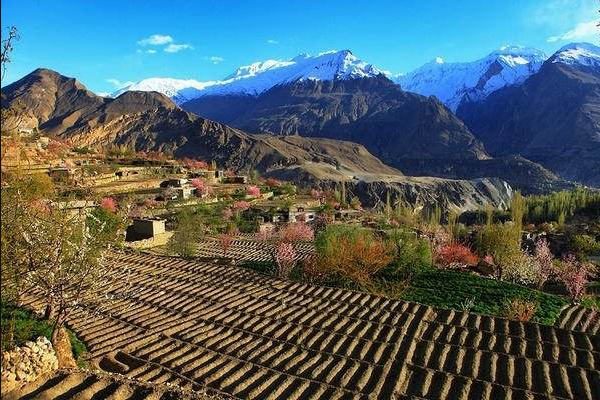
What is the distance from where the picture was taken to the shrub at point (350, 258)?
1623cm

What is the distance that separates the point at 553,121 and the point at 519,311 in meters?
149

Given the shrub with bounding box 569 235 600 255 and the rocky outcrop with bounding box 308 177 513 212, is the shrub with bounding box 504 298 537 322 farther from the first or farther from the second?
the rocky outcrop with bounding box 308 177 513 212

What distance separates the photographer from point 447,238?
29594mm

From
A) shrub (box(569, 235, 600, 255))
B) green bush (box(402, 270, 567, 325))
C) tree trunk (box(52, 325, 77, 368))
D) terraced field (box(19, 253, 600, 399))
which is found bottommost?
shrub (box(569, 235, 600, 255))

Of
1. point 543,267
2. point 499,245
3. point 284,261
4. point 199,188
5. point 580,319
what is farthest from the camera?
point 199,188

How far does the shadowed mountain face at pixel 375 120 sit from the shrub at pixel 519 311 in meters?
116

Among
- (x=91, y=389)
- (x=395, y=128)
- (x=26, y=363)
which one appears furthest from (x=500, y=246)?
(x=395, y=128)

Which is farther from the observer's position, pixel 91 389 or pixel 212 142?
pixel 212 142

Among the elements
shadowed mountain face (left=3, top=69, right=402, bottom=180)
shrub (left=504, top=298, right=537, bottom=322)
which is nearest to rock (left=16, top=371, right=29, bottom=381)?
shrub (left=504, top=298, right=537, bottom=322)

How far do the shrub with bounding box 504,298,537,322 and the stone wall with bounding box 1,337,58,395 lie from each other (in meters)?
10.7

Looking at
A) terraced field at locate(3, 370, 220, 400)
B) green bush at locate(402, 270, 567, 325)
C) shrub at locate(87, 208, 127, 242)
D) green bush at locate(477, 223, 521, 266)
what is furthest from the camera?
green bush at locate(477, 223, 521, 266)

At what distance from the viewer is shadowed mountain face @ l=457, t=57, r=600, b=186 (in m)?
117

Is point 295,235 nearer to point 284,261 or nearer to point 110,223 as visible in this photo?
point 284,261

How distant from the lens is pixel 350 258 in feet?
53.8
